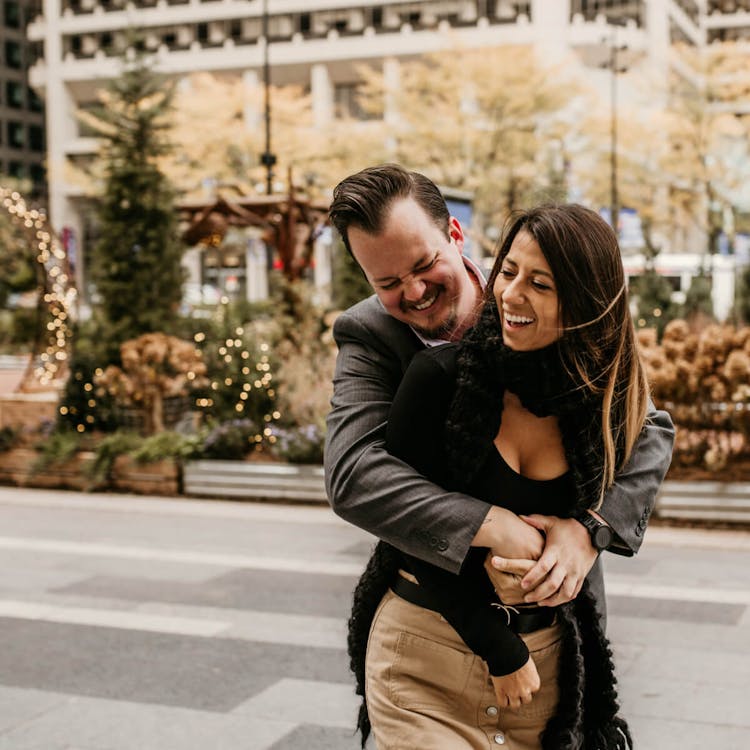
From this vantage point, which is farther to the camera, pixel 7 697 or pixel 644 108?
pixel 644 108

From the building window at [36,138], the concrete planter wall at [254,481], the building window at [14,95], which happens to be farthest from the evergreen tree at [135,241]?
the building window at [36,138]

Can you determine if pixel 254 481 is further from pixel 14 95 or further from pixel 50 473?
pixel 14 95

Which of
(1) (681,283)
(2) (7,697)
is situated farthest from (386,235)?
(1) (681,283)

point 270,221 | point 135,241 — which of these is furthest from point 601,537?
point 270,221

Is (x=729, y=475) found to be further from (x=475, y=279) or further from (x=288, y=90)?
(x=288, y=90)

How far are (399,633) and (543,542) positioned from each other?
14.1 inches

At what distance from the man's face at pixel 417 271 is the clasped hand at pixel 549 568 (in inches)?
17.5

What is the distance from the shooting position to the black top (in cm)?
216

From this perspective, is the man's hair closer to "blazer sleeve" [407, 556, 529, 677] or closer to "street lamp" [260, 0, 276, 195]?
"blazer sleeve" [407, 556, 529, 677]

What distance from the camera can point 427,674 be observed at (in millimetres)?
2271

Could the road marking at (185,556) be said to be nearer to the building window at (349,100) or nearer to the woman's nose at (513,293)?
the woman's nose at (513,293)

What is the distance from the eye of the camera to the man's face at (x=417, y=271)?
219cm

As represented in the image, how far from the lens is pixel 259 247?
54250 mm

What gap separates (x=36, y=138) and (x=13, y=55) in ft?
21.4
